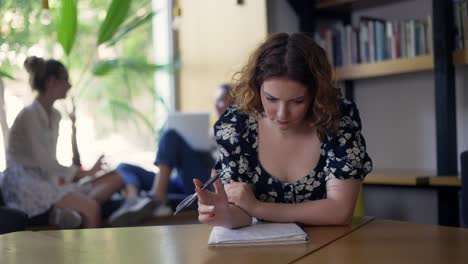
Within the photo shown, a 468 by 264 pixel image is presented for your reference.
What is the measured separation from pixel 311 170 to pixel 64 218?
1762 millimetres

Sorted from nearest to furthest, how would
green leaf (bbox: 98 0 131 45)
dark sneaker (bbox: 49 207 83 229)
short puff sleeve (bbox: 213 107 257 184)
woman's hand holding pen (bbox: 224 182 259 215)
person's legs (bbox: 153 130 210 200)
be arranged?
woman's hand holding pen (bbox: 224 182 259 215), short puff sleeve (bbox: 213 107 257 184), dark sneaker (bbox: 49 207 83 229), green leaf (bbox: 98 0 131 45), person's legs (bbox: 153 130 210 200)

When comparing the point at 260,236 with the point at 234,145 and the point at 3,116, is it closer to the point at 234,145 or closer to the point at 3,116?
the point at 234,145

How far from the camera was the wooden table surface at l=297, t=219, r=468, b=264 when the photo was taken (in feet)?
3.77

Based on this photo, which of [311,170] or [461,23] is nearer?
[311,170]

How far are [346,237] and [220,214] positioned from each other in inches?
11.8

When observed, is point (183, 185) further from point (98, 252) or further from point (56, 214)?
point (98, 252)

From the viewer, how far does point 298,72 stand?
159cm

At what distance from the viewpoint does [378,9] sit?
3.59 meters

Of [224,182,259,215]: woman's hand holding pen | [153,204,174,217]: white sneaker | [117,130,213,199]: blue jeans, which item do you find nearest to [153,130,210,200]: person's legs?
[117,130,213,199]: blue jeans

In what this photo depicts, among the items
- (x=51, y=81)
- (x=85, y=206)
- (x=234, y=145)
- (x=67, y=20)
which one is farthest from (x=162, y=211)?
(x=234, y=145)

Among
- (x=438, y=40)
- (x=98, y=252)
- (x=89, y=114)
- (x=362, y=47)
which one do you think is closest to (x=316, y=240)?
(x=98, y=252)

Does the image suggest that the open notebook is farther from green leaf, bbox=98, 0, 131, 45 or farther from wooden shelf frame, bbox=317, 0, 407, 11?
green leaf, bbox=98, 0, 131, 45

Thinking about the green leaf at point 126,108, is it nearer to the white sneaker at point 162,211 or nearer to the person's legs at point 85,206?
the white sneaker at point 162,211

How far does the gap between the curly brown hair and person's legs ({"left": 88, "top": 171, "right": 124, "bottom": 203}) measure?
6.66ft
